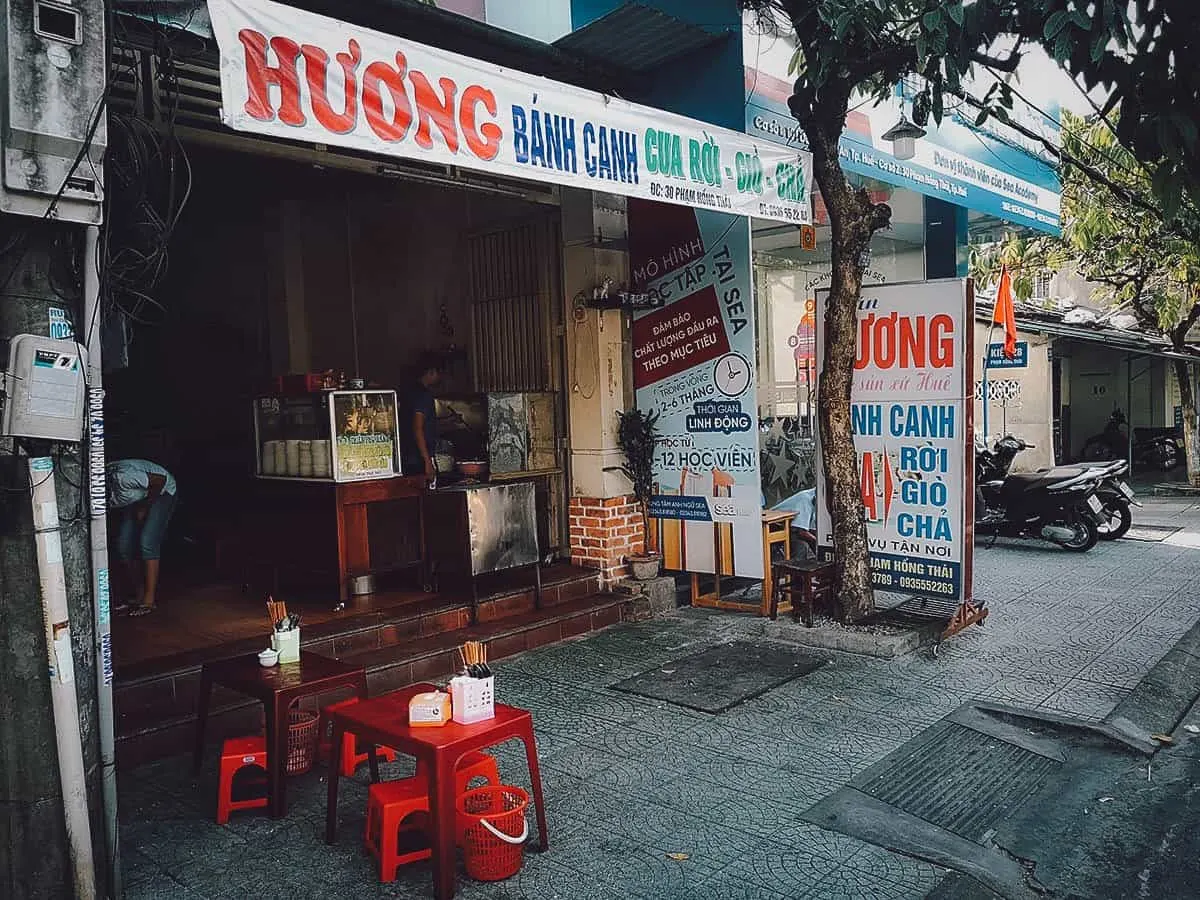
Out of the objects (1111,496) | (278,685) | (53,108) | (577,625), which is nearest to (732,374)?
(577,625)

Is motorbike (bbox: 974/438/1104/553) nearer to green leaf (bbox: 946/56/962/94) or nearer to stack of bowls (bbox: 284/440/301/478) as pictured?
green leaf (bbox: 946/56/962/94)

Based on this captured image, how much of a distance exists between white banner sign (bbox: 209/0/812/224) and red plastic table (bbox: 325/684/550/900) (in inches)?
91.0

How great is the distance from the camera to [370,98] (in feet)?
13.4

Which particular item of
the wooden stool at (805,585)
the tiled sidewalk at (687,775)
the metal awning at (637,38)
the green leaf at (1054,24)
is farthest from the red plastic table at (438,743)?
the metal awning at (637,38)

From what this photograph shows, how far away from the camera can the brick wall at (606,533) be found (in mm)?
7602

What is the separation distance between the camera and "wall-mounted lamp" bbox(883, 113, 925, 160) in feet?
24.4

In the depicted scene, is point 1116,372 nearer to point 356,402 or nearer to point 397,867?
point 356,402

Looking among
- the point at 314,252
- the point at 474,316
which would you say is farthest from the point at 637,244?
the point at 314,252

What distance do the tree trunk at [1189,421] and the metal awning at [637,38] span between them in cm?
1168

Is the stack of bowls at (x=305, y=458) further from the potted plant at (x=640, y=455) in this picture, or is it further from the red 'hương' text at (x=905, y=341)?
the red 'hương' text at (x=905, y=341)

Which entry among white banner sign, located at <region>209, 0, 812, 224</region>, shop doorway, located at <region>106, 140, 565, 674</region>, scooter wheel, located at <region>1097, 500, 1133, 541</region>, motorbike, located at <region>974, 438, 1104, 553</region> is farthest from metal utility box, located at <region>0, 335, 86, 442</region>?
scooter wheel, located at <region>1097, 500, 1133, 541</region>

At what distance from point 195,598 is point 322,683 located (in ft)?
11.4

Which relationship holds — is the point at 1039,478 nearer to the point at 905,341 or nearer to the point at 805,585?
the point at 905,341

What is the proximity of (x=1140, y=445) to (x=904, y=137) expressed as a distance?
14701mm
